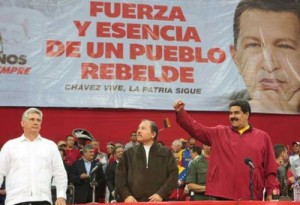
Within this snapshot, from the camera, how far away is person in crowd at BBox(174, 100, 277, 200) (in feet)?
20.1

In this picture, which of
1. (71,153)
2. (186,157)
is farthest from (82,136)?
(186,157)

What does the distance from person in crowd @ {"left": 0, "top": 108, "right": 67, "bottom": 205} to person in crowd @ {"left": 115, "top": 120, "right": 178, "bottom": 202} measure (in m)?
0.89

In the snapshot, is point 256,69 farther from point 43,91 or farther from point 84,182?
point 84,182

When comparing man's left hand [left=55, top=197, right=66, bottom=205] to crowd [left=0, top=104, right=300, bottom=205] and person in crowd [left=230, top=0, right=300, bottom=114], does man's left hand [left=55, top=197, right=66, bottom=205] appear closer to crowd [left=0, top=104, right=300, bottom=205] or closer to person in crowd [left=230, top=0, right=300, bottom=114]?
crowd [left=0, top=104, right=300, bottom=205]

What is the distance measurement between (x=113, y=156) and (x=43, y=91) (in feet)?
9.30

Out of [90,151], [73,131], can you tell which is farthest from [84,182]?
[73,131]

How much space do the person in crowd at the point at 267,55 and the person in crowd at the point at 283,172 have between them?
373 centimetres

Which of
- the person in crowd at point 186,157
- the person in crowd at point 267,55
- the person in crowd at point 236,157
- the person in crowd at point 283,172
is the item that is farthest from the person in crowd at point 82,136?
the person in crowd at point 236,157

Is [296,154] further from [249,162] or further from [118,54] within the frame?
[249,162]

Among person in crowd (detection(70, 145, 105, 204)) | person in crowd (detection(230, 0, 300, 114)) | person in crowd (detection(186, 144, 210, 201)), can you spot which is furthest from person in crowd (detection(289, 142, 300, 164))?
person in crowd (detection(70, 145, 105, 204))

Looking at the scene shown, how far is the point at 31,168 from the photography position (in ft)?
18.6

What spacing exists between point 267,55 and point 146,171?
824 centimetres

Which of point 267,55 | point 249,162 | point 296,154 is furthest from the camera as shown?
point 267,55

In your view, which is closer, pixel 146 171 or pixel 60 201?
pixel 60 201
